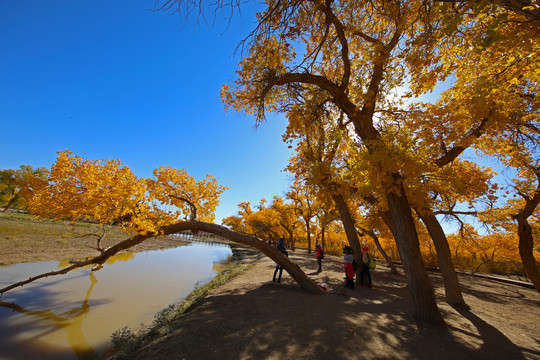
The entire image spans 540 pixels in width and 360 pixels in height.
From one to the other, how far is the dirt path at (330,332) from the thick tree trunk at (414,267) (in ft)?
1.01

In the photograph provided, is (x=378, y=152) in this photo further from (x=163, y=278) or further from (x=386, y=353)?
(x=163, y=278)

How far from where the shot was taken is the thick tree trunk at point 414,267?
4.55 m

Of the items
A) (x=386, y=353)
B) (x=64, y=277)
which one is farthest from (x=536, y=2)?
(x=64, y=277)

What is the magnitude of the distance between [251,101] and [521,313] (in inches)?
481

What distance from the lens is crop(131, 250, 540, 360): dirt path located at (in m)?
3.43

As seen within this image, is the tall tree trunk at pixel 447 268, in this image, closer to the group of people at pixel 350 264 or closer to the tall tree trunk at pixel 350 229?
the group of people at pixel 350 264

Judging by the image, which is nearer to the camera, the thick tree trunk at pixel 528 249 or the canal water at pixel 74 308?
the canal water at pixel 74 308

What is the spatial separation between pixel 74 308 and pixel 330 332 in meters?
9.33

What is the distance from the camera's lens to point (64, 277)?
11.4 m

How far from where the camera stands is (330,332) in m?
4.04

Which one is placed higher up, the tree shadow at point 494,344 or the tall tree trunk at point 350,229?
the tall tree trunk at point 350,229

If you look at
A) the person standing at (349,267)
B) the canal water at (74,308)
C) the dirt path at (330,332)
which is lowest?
the canal water at (74,308)

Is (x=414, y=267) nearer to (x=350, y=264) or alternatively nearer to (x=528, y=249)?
(x=350, y=264)

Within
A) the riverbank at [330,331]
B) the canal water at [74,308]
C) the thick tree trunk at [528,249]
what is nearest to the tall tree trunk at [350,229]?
the riverbank at [330,331]
